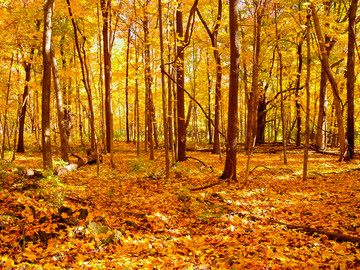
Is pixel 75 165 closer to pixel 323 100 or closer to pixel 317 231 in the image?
pixel 317 231

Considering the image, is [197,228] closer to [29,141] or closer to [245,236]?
[245,236]

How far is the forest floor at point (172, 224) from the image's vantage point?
11.9ft

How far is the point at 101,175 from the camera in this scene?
30.7ft

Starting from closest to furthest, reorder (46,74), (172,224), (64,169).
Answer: (172,224), (46,74), (64,169)

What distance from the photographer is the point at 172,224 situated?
5.34m

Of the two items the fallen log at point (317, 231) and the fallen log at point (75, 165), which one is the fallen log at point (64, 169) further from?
the fallen log at point (317, 231)

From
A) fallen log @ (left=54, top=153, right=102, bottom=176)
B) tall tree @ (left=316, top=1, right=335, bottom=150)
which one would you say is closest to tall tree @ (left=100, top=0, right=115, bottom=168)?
fallen log @ (left=54, top=153, right=102, bottom=176)

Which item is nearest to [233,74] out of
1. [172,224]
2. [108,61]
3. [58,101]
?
[172,224]

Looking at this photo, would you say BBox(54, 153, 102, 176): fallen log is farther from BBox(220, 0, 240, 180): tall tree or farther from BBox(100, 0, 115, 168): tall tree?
BBox(220, 0, 240, 180): tall tree

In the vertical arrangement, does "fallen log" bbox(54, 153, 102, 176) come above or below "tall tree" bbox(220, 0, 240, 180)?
below

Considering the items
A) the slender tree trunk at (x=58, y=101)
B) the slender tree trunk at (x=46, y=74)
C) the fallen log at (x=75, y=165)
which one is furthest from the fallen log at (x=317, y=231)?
the slender tree trunk at (x=58, y=101)

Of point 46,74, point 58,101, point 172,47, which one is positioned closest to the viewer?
point 46,74

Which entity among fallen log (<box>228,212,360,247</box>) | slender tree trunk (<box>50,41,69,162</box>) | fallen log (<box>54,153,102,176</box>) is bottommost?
fallen log (<box>228,212,360,247</box>)

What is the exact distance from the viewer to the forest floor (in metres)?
3.62
